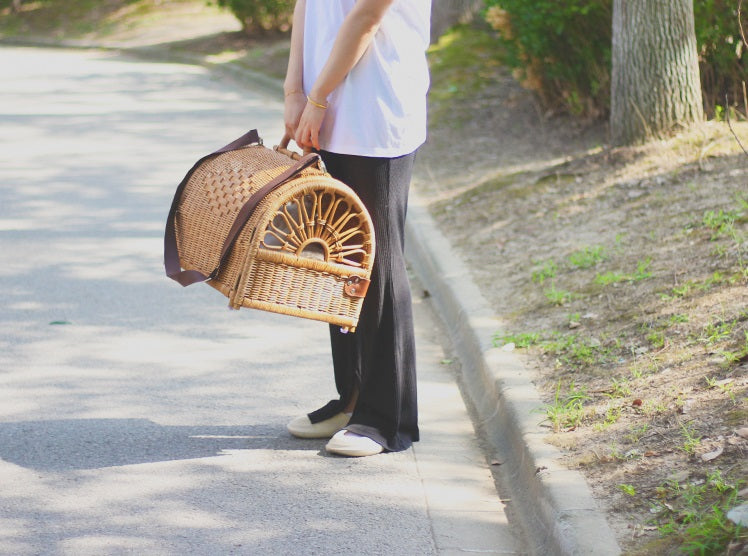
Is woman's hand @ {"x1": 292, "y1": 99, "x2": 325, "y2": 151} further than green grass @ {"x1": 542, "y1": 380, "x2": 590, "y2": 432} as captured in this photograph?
No

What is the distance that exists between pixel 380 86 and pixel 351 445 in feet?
4.17

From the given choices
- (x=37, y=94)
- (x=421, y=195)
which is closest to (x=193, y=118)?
(x=37, y=94)

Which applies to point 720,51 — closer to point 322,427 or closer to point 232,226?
point 322,427

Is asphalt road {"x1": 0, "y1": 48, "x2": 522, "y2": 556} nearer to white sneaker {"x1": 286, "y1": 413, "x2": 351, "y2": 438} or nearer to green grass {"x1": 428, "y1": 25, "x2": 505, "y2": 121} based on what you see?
white sneaker {"x1": 286, "y1": 413, "x2": 351, "y2": 438}

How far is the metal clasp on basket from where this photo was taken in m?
3.37

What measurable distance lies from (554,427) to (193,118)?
29.0 ft

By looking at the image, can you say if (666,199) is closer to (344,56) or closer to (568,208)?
(568,208)

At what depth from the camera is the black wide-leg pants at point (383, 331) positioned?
3520 mm

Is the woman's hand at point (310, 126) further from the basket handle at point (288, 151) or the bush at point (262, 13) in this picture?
the bush at point (262, 13)

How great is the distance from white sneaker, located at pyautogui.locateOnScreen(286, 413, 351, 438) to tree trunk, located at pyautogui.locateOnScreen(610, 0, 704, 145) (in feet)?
12.8

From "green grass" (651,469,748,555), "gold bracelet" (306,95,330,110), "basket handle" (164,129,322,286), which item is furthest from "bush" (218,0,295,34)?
"green grass" (651,469,748,555)

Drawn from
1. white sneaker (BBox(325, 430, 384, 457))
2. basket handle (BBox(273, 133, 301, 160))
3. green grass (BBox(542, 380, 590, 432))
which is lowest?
white sneaker (BBox(325, 430, 384, 457))

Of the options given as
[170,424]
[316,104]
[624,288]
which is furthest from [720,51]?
[170,424]

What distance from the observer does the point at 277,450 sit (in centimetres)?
379
